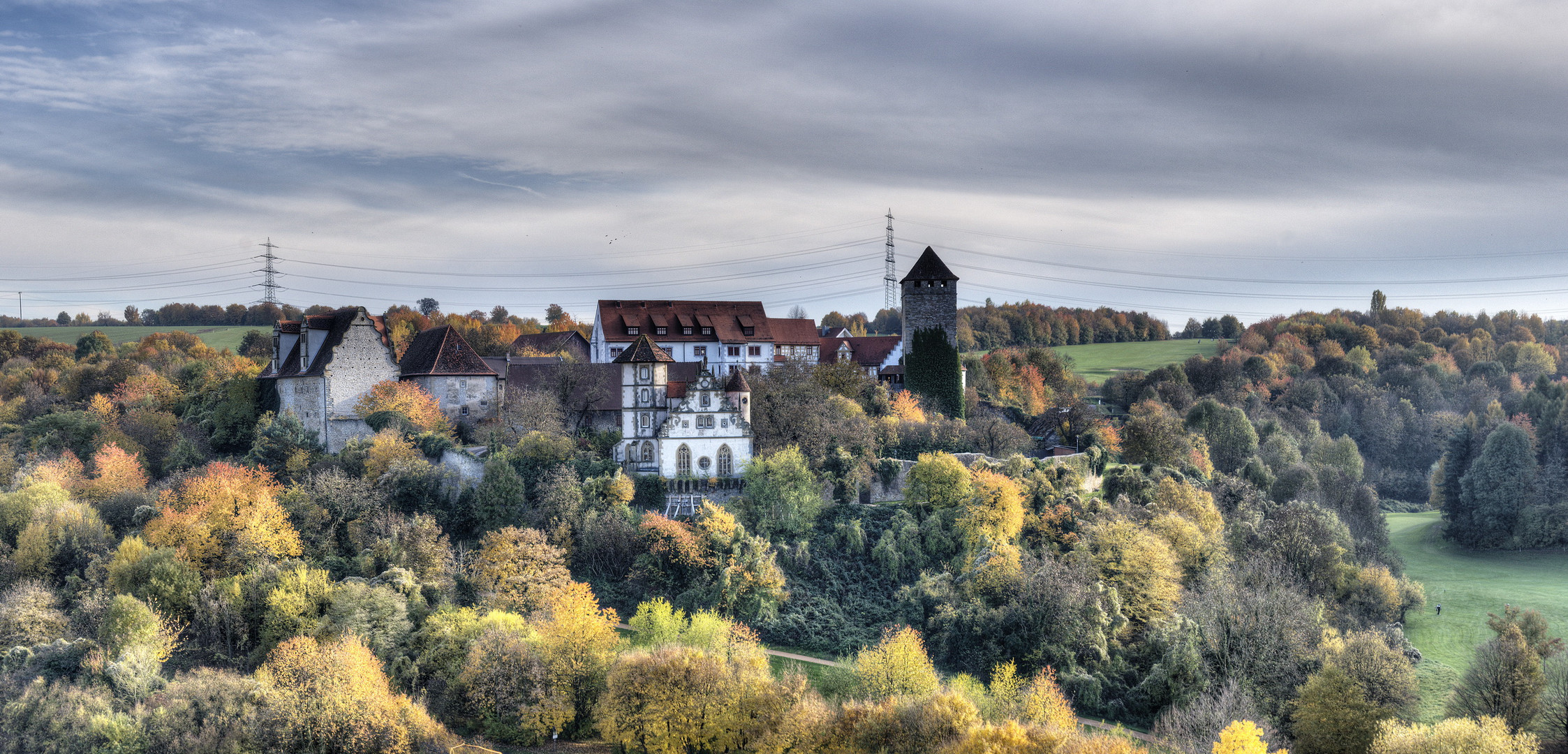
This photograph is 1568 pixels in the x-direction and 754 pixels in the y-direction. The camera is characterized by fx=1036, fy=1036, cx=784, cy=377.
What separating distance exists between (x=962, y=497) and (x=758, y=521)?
30.2ft

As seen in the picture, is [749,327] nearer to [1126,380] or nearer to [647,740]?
[647,740]

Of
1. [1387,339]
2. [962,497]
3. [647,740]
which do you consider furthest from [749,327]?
[1387,339]

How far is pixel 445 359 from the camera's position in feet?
167

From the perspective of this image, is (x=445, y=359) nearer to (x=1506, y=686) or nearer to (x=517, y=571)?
(x=517, y=571)

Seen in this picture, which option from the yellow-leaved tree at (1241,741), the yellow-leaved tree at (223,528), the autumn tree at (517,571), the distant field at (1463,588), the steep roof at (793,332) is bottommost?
the distant field at (1463,588)

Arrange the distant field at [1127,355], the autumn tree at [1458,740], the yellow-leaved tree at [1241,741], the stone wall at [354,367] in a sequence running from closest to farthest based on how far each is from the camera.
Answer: the yellow-leaved tree at [1241,741]
the autumn tree at [1458,740]
the stone wall at [354,367]
the distant field at [1127,355]

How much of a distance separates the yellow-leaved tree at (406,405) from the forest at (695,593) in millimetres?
186

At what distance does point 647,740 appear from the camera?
1249 inches

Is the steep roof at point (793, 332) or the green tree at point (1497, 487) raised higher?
the steep roof at point (793, 332)

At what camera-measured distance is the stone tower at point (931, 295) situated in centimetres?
5884

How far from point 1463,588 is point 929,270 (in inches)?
1309

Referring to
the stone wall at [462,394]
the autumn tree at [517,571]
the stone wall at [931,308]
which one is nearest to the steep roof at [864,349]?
the stone wall at [931,308]

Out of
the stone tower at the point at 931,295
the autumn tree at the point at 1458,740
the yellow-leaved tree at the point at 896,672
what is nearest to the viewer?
the autumn tree at the point at 1458,740

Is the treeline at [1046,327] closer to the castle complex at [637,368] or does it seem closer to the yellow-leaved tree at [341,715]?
the castle complex at [637,368]
